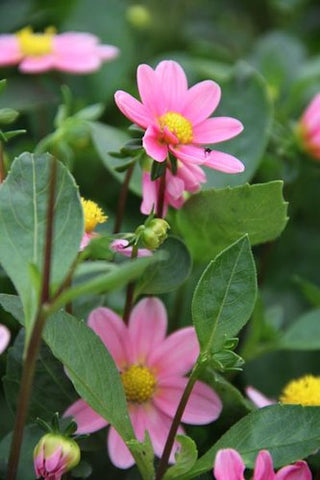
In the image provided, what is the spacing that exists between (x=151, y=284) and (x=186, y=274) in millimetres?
28

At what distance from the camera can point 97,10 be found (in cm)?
148

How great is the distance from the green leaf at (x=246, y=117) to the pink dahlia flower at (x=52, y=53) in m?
0.17

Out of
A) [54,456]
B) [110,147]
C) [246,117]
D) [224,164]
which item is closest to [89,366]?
[54,456]

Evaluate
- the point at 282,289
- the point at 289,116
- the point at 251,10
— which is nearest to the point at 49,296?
the point at 282,289

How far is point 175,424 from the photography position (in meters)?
0.59

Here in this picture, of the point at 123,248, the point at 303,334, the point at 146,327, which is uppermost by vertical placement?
the point at 123,248

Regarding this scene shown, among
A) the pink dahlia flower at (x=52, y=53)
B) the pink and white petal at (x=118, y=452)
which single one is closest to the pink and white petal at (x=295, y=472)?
the pink and white petal at (x=118, y=452)

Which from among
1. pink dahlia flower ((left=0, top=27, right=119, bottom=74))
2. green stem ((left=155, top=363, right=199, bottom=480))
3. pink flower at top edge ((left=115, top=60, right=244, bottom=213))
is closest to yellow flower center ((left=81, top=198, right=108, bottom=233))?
pink flower at top edge ((left=115, top=60, right=244, bottom=213))

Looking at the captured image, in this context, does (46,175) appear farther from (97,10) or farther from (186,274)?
(97,10)

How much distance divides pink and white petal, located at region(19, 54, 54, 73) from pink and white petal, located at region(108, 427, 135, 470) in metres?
0.54

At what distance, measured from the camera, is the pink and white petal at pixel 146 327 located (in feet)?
2.33

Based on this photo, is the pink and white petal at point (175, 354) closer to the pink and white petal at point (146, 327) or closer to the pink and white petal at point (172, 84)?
the pink and white petal at point (146, 327)

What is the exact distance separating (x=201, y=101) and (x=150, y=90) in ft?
0.16

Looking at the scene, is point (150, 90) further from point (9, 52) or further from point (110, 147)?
point (9, 52)
